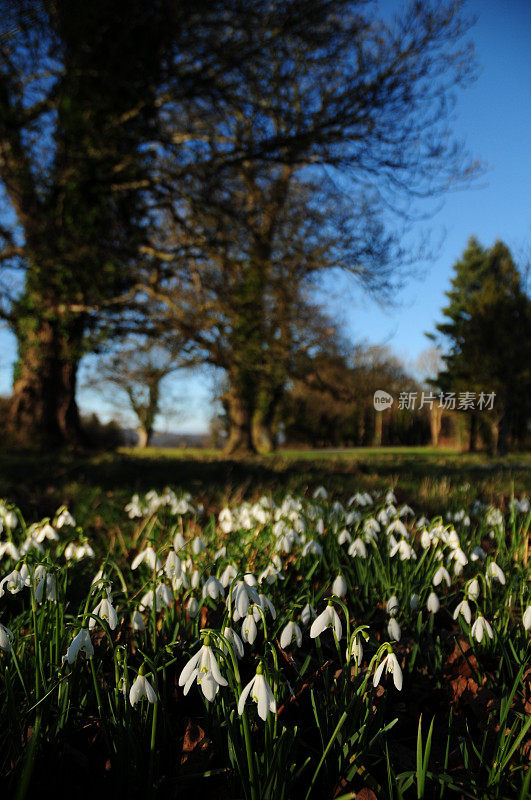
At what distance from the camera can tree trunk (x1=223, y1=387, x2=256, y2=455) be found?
14383 mm

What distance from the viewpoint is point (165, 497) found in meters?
3.52

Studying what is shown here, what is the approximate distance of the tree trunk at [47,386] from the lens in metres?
9.46

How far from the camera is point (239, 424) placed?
14664 mm

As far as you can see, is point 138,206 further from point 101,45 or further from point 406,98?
point 406,98

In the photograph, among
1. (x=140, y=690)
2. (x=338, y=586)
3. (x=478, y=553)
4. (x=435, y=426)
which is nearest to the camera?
(x=140, y=690)

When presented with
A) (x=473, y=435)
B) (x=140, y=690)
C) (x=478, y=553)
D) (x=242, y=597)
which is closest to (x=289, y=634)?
(x=242, y=597)

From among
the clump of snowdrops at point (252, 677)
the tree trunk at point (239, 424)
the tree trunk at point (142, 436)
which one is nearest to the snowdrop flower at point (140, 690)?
the clump of snowdrops at point (252, 677)

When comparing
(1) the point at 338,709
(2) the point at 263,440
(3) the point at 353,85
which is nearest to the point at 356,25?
(3) the point at 353,85

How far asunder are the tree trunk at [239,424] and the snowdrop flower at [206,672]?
12954 millimetres

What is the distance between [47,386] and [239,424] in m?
6.10

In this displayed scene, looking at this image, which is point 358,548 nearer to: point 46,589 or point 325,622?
point 325,622

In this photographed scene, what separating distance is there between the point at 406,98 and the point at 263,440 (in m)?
14.9

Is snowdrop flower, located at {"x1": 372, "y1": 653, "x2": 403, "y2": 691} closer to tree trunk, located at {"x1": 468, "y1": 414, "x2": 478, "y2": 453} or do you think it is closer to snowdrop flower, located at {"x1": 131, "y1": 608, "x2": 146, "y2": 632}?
snowdrop flower, located at {"x1": 131, "y1": 608, "x2": 146, "y2": 632}

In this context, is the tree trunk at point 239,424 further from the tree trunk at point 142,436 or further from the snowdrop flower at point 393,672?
the tree trunk at point 142,436
